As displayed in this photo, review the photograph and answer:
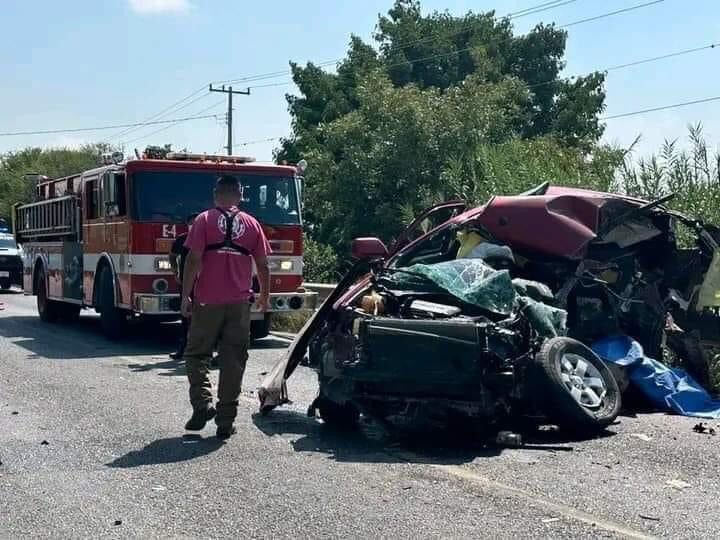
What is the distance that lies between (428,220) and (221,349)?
331 cm

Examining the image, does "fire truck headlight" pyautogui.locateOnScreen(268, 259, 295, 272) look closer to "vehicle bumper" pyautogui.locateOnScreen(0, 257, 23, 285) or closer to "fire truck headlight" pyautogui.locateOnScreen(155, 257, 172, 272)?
"fire truck headlight" pyautogui.locateOnScreen(155, 257, 172, 272)

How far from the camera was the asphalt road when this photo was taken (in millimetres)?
5383

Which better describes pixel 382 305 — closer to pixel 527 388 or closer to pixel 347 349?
pixel 347 349

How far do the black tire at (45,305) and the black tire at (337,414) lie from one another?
10.9 m

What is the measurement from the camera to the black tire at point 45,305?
17.8 metres

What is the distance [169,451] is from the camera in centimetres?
712

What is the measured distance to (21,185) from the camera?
68.2 m

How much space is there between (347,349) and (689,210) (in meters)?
5.86

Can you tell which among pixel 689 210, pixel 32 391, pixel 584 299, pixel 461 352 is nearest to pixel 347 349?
pixel 461 352

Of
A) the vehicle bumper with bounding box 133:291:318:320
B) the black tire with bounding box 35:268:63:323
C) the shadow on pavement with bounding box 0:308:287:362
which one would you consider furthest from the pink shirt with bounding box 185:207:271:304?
the black tire with bounding box 35:268:63:323

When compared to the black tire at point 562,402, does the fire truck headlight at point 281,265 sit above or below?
above

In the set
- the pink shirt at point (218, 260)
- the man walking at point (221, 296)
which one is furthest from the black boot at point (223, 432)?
the pink shirt at point (218, 260)

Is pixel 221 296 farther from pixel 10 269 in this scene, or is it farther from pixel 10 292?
pixel 10 269

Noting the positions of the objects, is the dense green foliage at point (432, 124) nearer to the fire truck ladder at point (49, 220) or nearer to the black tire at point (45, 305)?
the fire truck ladder at point (49, 220)
